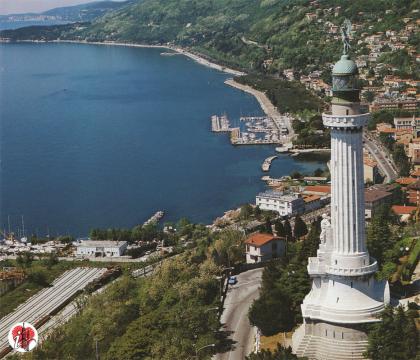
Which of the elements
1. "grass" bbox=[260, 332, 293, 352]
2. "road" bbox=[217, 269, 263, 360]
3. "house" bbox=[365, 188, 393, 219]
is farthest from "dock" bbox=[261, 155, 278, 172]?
"grass" bbox=[260, 332, 293, 352]

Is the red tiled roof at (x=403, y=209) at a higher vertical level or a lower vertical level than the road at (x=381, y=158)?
higher

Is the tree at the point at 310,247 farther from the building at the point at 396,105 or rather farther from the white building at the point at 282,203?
the building at the point at 396,105

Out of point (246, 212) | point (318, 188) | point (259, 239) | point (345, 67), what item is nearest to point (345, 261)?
point (345, 67)

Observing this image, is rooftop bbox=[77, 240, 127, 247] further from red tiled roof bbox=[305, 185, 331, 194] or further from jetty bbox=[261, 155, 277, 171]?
jetty bbox=[261, 155, 277, 171]

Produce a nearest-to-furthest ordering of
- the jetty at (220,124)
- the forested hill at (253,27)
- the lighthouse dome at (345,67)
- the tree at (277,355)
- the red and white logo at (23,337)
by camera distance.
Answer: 1. the red and white logo at (23,337)
2. the tree at (277,355)
3. the lighthouse dome at (345,67)
4. the jetty at (220,124)
5. the forested hill at (253,27)

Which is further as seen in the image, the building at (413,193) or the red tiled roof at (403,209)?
the building at (413,193)

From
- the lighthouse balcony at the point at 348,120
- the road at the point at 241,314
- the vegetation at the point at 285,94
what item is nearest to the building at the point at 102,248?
the road at the point at 241,314

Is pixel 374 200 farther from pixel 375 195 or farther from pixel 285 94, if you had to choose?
pixel 285 94
